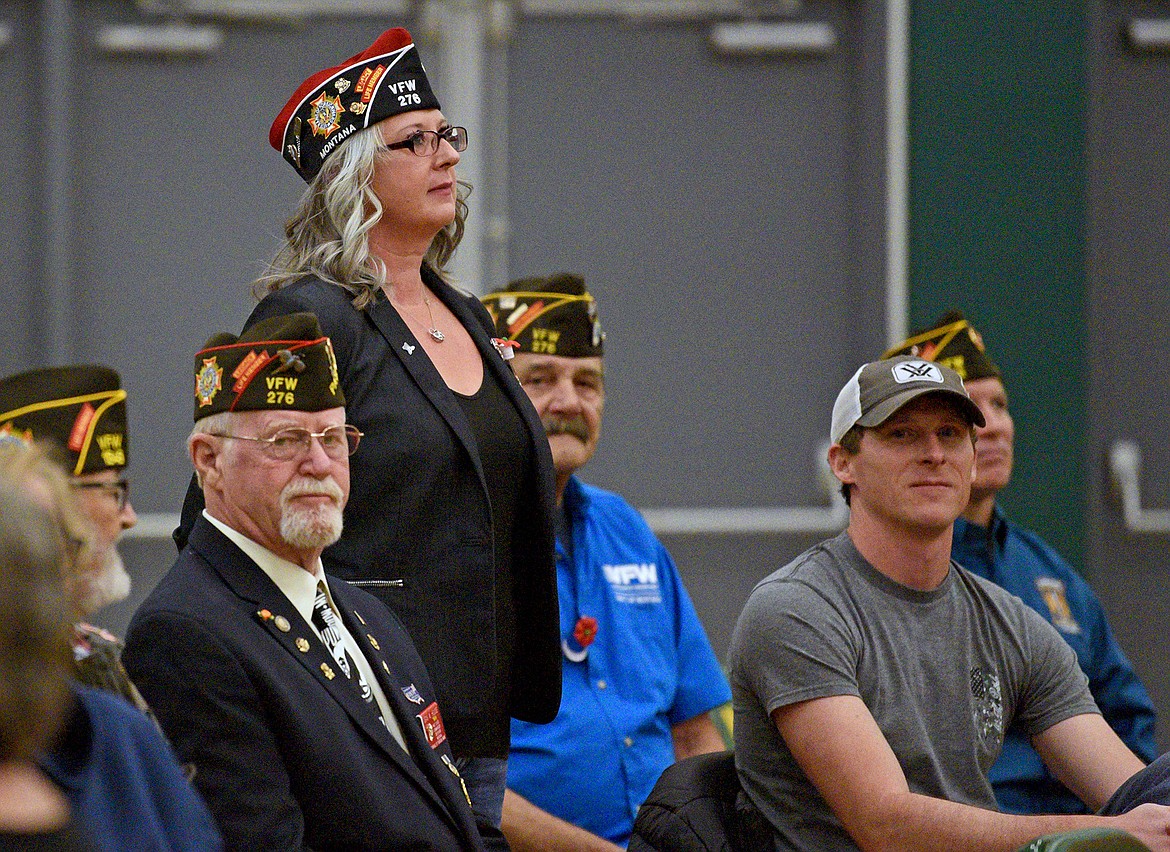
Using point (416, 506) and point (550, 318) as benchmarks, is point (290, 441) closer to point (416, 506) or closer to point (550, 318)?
point (416, 506)

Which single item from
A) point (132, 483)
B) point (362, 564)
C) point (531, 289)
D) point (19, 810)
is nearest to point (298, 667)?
point (362, 564)

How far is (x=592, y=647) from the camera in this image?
10.4ft

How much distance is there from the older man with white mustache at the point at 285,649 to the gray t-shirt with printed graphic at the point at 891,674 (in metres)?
0.49

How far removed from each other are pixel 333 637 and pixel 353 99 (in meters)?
0.84

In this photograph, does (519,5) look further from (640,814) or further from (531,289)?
(640,814)

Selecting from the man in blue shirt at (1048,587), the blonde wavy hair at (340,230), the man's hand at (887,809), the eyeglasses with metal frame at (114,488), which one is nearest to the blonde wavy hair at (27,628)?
the blonde wavy hair at (340,230)

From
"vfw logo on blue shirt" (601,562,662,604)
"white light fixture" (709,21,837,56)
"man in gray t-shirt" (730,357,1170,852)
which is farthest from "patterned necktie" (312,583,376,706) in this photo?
"white light fixture" (709,21,837,56)

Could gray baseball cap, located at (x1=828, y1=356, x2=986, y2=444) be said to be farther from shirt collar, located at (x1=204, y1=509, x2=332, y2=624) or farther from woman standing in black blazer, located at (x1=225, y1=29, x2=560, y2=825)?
shirt collar, located at (x1=204, y1=509, x2=332, y2=624)

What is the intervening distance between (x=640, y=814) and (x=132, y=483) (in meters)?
2.87

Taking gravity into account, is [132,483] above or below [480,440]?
below

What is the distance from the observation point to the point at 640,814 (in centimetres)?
240

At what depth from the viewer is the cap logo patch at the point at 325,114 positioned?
2.54 meters

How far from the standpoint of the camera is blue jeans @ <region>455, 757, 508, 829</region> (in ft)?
8.09

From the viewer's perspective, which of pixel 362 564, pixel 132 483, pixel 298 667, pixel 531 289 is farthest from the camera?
pixel 132 483
